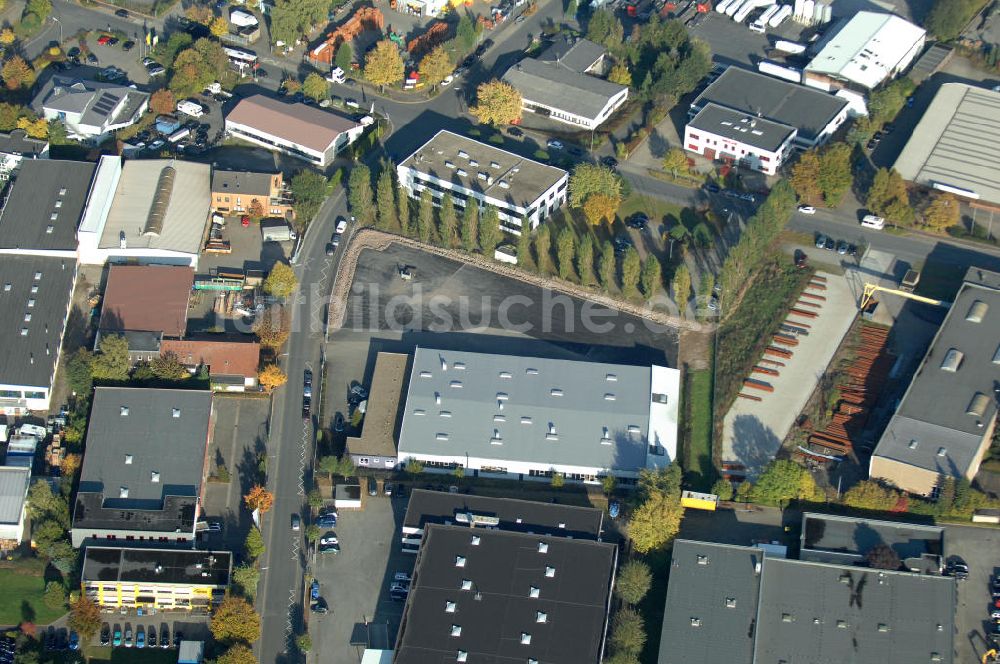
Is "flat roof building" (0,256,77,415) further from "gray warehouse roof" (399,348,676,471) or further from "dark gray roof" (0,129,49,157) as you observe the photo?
"gray warehouse roof" (399,348,676,471)

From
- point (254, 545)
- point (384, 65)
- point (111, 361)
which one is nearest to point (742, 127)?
point (384, 65)

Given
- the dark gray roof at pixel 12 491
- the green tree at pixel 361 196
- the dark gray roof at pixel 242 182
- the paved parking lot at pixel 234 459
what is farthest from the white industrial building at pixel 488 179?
the dark gray roof at pixel 12 491

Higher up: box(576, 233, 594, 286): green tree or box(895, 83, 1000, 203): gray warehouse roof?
box(895, 83, 1000, 203): gray warehouse roof

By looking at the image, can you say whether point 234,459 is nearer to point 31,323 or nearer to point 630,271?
point 31,323

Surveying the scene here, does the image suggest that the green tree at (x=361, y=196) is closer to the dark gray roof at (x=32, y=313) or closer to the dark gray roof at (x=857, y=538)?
the dark gray roof at (x=32, y=313)

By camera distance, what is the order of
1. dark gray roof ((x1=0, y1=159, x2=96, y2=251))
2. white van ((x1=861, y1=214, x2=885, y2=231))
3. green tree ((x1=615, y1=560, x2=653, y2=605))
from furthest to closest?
white van ((x1=861, y1=214, x2=885, y2=231)) < dark gray roof ((x1=0, y1=159, x2=96, y2=251)) < green tree ((x1=615, y1=560, x2=653, y2=605))

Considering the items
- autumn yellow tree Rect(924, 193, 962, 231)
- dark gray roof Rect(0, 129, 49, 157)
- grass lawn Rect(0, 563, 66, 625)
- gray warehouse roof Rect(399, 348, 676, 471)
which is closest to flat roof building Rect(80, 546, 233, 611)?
grass lawn Rect(0, 563, 66, 625)
